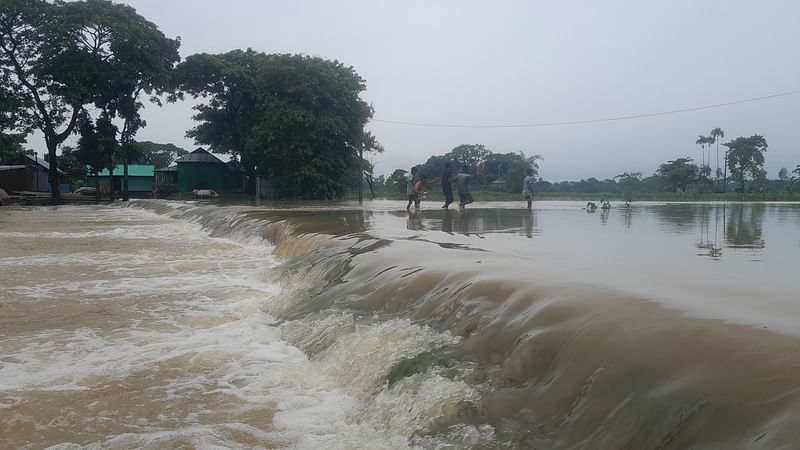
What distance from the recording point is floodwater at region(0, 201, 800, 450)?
2666 mm

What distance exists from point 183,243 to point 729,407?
527 inches

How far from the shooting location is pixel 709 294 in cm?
408

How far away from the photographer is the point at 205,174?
43844 millimetres

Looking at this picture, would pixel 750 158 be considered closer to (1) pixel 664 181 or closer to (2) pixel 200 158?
(1) pixel 664 181

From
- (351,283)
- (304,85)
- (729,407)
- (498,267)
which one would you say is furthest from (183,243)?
(304,85)

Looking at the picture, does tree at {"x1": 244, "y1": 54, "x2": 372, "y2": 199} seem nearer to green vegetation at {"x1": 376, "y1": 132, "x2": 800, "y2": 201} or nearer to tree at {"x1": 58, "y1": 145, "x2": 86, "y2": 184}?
green vegetation at {"x1": 376, "y1": 132, "x2": 800, "y2": 201}

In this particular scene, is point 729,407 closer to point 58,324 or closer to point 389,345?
point 389,345

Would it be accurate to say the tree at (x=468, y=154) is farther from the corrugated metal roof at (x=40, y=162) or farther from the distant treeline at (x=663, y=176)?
the corrugated metal roof at (x=40, y=162)

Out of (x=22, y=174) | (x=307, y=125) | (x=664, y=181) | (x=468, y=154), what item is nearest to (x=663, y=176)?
(x=664, y=181)

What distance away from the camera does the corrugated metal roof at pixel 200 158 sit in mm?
43500

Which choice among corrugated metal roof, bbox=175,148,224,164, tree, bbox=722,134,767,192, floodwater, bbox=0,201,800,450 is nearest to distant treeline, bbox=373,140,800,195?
tree, bbox=722,134,767,192

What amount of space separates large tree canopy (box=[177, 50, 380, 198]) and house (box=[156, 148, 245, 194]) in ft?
26.0

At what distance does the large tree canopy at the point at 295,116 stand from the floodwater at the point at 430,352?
2336cm

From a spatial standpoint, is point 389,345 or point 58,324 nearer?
point 389,345
